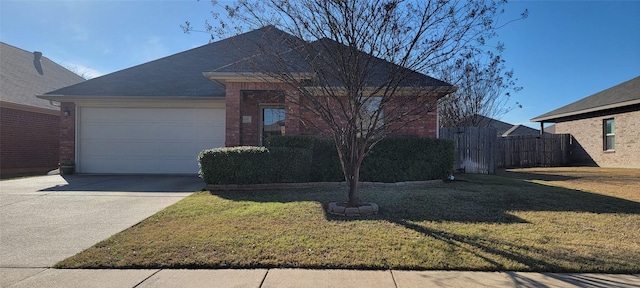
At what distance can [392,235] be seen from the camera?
16.2ft

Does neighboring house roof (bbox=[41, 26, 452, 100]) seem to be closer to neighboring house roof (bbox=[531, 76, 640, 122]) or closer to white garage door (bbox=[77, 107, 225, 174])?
white garage door (bbox=[77, 107, 225, 174])

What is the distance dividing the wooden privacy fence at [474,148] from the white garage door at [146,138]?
8.92m

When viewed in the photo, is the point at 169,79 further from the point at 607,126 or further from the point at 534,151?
the point at 607,126

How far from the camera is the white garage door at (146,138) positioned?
12.1m

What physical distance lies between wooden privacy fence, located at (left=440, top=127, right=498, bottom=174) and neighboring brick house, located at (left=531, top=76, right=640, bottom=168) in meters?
7.53

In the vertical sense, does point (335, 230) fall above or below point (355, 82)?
below

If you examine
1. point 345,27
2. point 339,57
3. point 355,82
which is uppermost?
point 345,27

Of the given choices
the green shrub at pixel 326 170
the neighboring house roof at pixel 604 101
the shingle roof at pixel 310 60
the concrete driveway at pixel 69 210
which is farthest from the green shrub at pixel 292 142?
the neighboring house roof at pixel 604 101

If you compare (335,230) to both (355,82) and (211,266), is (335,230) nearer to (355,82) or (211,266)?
(211,266)

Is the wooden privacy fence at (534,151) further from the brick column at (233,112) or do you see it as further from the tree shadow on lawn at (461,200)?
the brick column at (233,112)

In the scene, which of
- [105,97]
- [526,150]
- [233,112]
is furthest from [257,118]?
[526,150]

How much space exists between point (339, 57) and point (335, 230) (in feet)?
9.51

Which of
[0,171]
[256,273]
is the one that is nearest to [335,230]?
[256,273]

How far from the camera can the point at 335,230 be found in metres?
5.20
